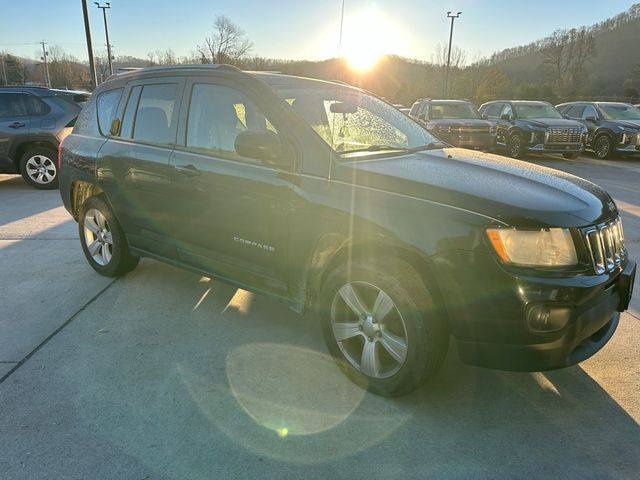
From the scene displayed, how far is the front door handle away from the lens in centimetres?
335

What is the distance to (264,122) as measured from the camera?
318 centimetres

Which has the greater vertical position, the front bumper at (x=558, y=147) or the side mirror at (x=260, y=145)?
the side mirror at (x=260, y=145)

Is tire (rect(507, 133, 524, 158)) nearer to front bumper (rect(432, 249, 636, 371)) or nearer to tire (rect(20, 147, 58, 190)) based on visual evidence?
tire (rect(20, 147, 58, 190))

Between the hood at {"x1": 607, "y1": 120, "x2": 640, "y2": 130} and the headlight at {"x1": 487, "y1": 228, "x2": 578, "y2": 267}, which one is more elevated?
the headlight at {"x1": 487, "y1": 228, "x2": 578, "y2": 267}

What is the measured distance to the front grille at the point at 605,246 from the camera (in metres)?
2.39

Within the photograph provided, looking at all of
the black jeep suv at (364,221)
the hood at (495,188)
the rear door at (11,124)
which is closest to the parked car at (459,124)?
the rear door at (11,124)

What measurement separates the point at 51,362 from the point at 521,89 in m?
54.8

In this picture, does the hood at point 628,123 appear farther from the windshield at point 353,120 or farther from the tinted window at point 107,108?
the tinted window at point 107,108

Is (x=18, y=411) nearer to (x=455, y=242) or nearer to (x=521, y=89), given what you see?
(x=455, y=242)

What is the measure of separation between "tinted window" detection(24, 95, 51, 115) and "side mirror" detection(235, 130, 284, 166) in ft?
25.9

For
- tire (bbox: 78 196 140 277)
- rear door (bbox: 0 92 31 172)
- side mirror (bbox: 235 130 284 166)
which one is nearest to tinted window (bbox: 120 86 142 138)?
tire (bbox: 78 196 140 277)

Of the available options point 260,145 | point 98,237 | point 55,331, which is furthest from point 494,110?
point 55,331

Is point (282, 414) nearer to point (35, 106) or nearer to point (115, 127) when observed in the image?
point (115, 127)

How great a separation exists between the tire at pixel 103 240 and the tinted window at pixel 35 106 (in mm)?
5605
